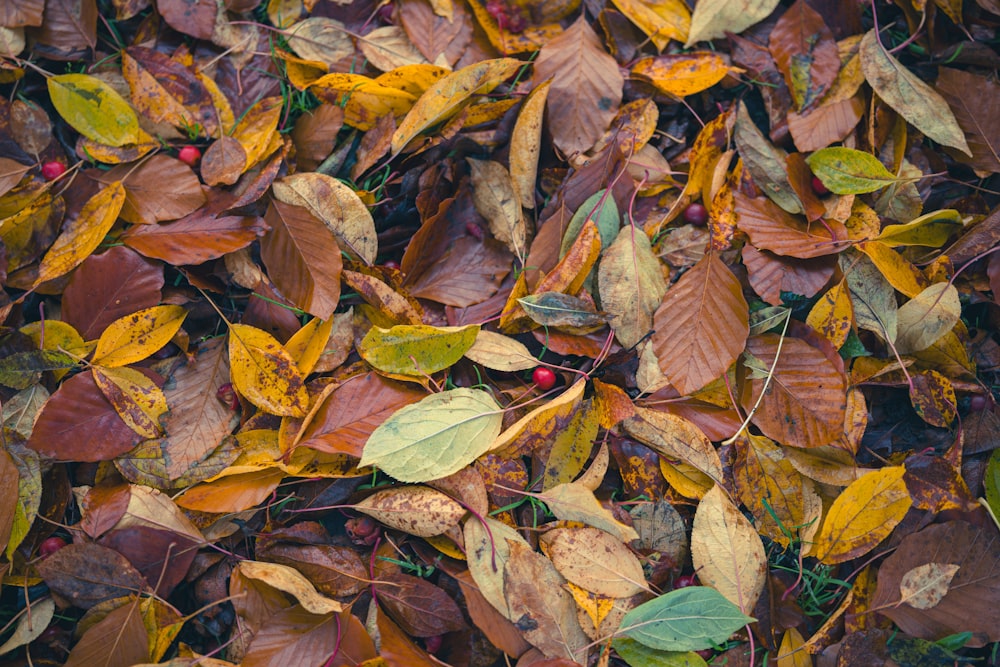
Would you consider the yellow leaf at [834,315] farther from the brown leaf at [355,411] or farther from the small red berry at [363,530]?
the small red berry at [363,530]

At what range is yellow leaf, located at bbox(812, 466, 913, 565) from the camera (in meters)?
1.02

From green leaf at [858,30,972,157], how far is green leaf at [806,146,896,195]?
0.38 feet

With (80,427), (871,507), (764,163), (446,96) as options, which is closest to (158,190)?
(80,427)

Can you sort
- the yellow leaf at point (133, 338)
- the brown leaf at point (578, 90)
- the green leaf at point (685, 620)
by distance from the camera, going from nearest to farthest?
the green leaf at point (685, 620) → the yellow leaf at point (133, 338) → the brown leaf at point (578, 90)

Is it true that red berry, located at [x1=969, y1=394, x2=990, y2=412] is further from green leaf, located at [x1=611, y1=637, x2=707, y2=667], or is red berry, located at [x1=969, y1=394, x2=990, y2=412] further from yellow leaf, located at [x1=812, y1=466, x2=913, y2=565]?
green leaf, located at [x1=611, y1=637, x2=707, y2=667]

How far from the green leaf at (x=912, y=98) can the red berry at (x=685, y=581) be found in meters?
0.82

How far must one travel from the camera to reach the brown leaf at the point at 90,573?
100 centimetres

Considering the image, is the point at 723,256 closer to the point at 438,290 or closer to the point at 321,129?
the point at 438,290

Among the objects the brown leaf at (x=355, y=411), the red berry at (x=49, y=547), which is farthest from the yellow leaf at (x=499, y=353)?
the red berry at (x=49, y=547)

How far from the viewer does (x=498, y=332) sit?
3.65 feet

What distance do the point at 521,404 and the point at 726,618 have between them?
0.42m

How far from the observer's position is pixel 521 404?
1.08 m

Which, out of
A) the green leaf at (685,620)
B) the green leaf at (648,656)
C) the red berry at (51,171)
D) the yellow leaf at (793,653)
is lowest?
the yellow leaf at (793,653)

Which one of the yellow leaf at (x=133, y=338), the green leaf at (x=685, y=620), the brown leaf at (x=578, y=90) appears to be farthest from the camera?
the brown leaf at (x=578, y=90)
